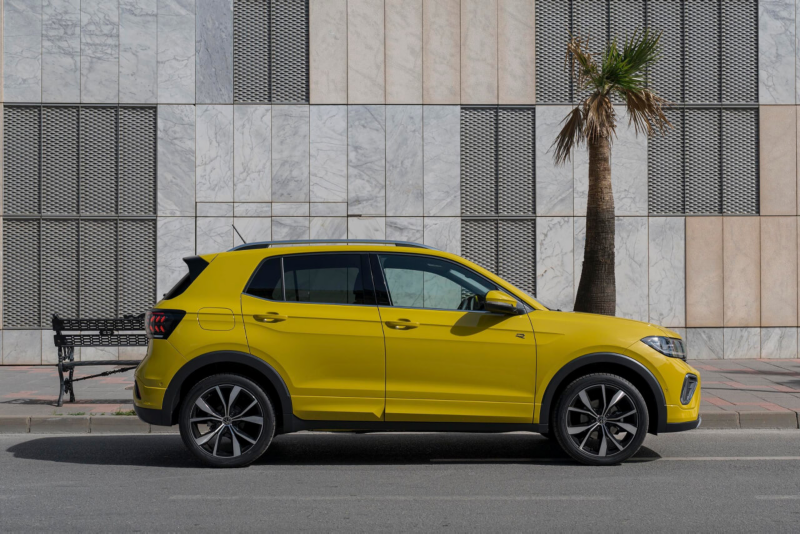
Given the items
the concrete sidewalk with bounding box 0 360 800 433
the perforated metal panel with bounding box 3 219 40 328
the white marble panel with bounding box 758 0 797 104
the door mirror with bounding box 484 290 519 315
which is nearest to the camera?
the door mirror with bounding box 484 290 519 315

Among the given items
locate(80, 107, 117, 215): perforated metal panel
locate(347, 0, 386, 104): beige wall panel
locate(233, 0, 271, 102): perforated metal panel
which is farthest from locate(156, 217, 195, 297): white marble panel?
locate(347, 0, 386, 104): beige wall panel

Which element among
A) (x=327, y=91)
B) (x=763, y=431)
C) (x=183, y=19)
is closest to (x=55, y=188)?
(x=183, y=19)

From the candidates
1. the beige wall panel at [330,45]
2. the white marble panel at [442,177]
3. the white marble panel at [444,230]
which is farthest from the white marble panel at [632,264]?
the beige wall panel at [330,45]

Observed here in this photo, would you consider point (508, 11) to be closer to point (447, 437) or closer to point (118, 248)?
point (118, 248)

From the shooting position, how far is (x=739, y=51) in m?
15.3

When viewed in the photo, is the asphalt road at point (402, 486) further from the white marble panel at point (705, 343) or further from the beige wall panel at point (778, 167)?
the beige wall panel at point (778, 167)

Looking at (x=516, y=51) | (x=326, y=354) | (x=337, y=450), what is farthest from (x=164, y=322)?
(x=516, y=51)

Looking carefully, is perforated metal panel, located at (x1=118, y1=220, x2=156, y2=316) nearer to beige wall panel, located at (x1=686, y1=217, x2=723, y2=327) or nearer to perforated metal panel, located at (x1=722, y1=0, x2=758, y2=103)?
beige wall panel, located at (x1=686, y1=217, x2=723, y2=327)

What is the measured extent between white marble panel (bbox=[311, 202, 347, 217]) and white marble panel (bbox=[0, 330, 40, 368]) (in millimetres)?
5604

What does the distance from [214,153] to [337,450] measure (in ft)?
29.0

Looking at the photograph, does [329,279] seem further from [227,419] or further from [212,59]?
[212,59]

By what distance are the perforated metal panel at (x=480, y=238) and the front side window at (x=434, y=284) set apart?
331 inches

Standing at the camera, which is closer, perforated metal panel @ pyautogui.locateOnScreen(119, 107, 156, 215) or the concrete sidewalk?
the concrete sidewalk

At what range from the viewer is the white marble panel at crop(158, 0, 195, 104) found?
1505cm
